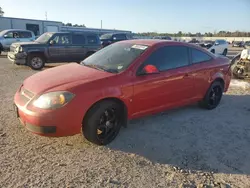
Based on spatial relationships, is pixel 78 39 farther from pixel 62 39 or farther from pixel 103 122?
pixel 103 122

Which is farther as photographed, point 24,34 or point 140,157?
point 24,34

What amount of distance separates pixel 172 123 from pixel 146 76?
4.00 feet

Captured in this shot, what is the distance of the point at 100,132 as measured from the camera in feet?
12.1

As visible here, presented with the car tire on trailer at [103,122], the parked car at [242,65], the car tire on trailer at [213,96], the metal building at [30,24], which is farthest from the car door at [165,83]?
the metal building at [30,24]

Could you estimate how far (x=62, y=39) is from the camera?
11.5 meters

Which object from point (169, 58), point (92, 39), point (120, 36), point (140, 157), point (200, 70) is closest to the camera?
point (140, 157)

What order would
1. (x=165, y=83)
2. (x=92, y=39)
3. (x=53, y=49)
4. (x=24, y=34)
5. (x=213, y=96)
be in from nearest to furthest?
1. (x=165, y=83)
2. (x=213, y=96)
3. (x=53, y=49)
4. (x=92, y=39)
5. (x=24, y=34)

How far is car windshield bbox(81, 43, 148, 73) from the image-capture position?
398 cm

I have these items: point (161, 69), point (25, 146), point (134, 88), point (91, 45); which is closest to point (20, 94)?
point (25, 146)

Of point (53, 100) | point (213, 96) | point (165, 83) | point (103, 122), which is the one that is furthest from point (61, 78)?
point (213, 96)

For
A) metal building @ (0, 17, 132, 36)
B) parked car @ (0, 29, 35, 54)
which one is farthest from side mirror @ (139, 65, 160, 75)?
metal building @ (0, 17, 132, 36)

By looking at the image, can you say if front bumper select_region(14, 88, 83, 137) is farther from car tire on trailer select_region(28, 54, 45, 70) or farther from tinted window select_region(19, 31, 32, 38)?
tinted window select_region(19, 31, 32, 38)

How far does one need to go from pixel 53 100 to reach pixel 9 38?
52.6 ft

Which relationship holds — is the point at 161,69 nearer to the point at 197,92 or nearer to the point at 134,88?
the point at 134,88
